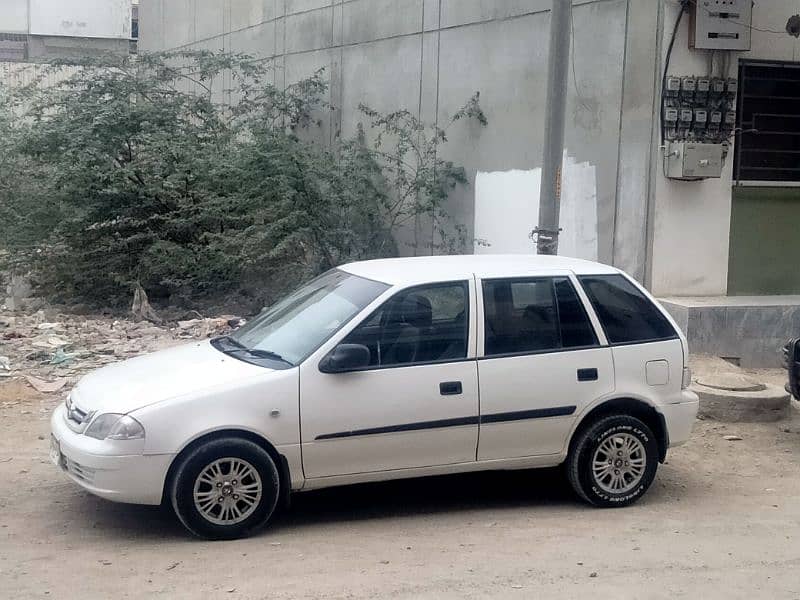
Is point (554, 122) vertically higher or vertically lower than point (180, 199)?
higher

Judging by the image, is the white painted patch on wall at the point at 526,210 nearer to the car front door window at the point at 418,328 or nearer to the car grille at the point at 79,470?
the car front door window at the point at 418,328

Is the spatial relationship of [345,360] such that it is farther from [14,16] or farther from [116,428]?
[14,16]

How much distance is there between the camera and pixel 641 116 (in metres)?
11.8

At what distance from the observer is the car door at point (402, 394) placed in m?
6.26

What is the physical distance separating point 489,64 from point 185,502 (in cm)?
996

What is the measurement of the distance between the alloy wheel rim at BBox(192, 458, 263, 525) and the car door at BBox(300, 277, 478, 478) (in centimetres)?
35

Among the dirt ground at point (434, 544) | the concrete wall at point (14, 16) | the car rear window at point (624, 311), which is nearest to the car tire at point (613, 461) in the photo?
the dirt ground at point (434, 544)

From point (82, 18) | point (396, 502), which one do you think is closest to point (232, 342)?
point (396, 502)

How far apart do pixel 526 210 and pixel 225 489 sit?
27.4 ft

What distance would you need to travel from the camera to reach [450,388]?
6.50m

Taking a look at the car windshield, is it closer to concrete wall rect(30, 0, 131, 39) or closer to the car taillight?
the car taillight

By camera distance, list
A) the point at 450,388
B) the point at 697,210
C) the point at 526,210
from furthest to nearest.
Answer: the point at 526,210, the point at 697,210, the point at 450,388

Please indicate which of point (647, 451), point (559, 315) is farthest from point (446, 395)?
point (647, 451)

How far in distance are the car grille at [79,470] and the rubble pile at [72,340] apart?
408cm
